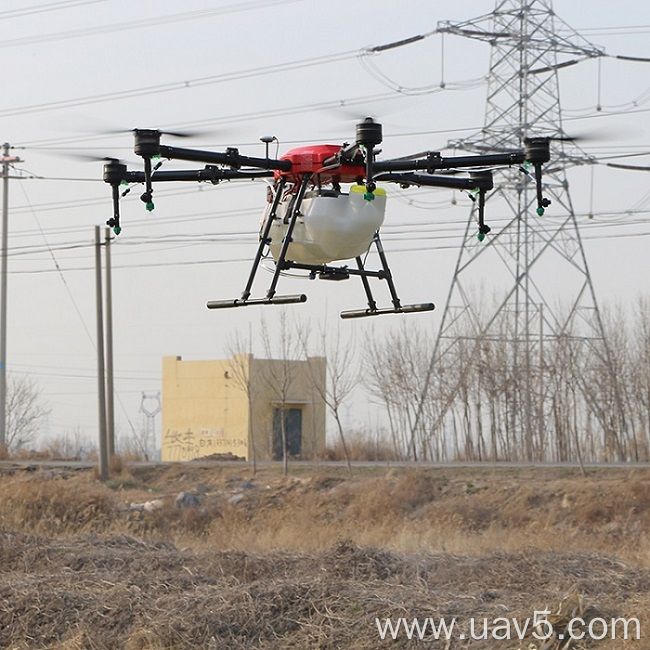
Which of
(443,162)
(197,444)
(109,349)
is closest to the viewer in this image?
(443,162)

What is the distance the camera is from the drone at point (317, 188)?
9.71 meters

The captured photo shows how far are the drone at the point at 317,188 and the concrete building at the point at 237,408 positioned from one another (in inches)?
1542

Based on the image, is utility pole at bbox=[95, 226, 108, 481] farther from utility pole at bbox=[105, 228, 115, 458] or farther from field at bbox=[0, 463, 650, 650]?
field at bbox=[0, 463, 650, 650]

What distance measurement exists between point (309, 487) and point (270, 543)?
11087 mm

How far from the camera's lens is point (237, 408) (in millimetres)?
53812

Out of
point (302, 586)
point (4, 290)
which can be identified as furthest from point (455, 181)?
point (4, 290)

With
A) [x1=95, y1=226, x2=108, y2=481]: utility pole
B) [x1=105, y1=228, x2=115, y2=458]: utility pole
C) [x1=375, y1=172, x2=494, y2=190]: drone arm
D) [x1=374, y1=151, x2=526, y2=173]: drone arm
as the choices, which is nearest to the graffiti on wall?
[x1=105, y1=228, x2=115, y2=458]: utility pole

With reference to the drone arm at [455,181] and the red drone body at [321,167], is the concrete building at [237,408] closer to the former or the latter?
the drone arm at [455,181]

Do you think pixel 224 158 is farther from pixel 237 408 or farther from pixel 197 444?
pixel 197 444

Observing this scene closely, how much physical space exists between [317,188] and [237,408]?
144 feet

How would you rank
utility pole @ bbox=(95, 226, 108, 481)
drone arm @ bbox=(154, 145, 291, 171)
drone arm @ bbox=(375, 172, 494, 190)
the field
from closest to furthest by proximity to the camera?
drone arm @ bbox=(154, 145, 291, 171) → drone arm @ bbox=(375, 172, 494, 190) → the field → utility pole @ bbox=(95, 226, 108, 481)

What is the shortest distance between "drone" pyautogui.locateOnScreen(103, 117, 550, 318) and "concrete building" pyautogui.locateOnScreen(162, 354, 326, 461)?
39160mm

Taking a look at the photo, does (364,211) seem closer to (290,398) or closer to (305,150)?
(305,150)

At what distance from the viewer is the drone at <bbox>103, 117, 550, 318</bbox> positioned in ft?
31.9
